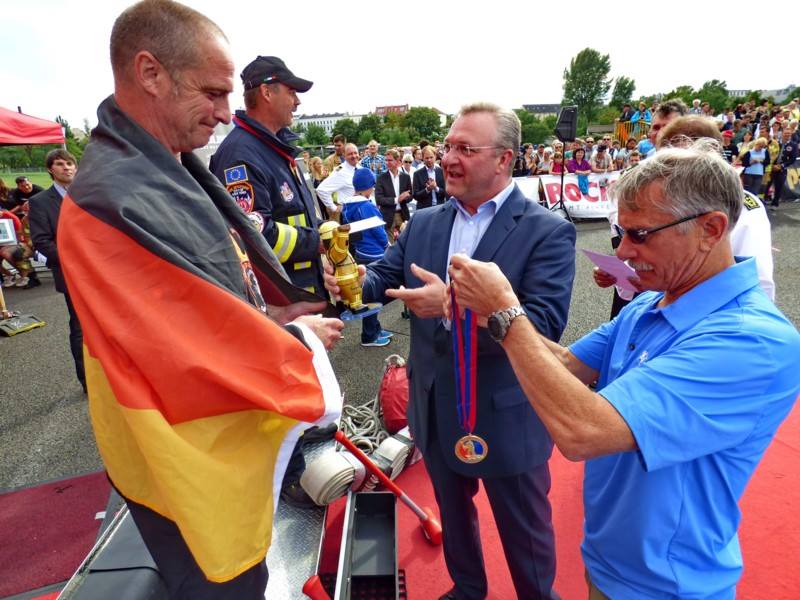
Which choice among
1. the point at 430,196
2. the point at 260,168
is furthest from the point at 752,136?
the point at 260,168

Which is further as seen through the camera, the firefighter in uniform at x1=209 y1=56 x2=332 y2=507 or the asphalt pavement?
the asphalt pavement

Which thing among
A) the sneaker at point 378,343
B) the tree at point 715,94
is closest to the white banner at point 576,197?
the sneaker at point 378,343

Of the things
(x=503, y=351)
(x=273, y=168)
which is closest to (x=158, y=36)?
(x=503, y=351)

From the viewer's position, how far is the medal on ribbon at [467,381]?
167 cm

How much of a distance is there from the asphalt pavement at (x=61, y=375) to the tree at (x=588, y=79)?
273 feet

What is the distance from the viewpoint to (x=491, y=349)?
1.88m

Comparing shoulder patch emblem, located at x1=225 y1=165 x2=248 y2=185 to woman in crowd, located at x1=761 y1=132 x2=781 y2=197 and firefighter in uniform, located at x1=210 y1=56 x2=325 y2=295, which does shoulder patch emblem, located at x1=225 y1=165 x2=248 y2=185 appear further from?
woman in crowd, located at x1=761 y1=132 x2=781 y2=197

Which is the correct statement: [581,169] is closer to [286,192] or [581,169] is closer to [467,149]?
[286,192]

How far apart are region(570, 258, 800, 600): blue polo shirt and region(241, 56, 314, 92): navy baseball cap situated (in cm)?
259

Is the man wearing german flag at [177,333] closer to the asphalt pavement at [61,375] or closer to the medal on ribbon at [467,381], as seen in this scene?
the medal on ribbon at [467,381]

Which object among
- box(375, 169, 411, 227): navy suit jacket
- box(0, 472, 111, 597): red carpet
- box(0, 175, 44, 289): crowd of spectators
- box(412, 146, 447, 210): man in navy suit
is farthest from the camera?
box(412, 146, 447, 210): man in navy suit

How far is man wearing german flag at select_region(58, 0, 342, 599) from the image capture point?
1.14 m

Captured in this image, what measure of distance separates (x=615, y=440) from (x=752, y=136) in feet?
60.8

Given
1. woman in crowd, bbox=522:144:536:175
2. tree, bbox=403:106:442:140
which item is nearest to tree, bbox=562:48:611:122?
tree, bbox=403:106:442:140
